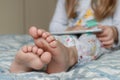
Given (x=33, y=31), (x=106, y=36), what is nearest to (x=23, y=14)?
(x=106, y=36)

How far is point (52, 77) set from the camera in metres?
0.69

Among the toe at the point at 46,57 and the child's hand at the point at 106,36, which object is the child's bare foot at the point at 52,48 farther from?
the child's hand at the point at 106,36

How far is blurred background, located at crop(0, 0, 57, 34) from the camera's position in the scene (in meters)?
2.06

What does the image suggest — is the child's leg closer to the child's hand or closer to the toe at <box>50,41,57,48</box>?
the child's hand

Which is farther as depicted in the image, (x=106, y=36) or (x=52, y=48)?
(x=106, y=36)

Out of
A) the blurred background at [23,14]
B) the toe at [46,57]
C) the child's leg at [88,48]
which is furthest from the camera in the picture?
the blurred background at [23,14]

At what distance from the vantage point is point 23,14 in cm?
209

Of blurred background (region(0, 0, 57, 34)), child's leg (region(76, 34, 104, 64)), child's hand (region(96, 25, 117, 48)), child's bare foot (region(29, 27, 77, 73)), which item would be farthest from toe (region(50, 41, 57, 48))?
blurred background (region(0, 0, 57, 34))

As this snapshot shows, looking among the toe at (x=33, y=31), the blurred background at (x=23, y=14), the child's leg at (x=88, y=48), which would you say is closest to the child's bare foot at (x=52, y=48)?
the toe at (x=33, y=31)

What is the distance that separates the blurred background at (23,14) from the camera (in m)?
2.06

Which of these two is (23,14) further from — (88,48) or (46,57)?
(46,57)

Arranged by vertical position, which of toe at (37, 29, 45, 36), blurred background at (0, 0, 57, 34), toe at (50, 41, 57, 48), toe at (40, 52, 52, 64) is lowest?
blurred background at (0, 0, 57, 34)

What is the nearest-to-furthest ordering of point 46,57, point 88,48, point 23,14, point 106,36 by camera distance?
point 46,57 → point 88,48 → point 106,36 → point 23,14

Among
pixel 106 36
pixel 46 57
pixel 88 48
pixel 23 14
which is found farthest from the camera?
pixel 23 14
